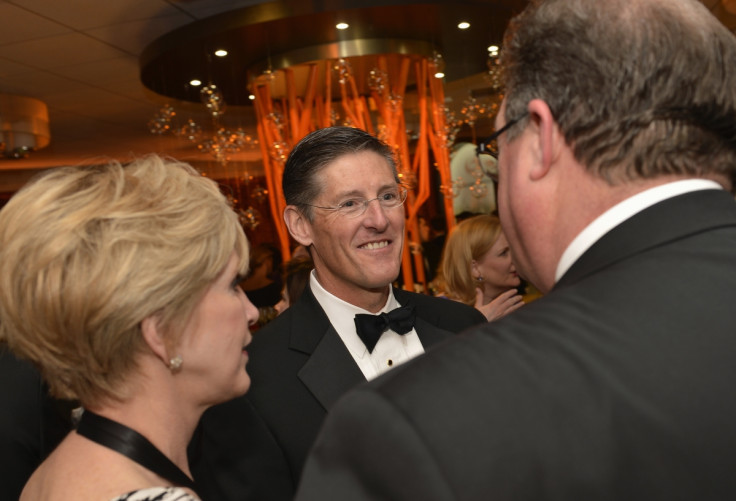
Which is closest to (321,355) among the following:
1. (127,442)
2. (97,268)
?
(127,442)

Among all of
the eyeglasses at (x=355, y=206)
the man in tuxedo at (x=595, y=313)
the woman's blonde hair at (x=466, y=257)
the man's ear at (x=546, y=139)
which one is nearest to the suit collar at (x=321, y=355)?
the eyeglasses at (x=355, y=206)

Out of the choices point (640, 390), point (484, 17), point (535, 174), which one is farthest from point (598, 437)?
point (484, 17)

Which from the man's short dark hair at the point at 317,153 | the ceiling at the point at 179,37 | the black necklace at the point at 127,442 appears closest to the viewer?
the black necklace at the point at 127,442

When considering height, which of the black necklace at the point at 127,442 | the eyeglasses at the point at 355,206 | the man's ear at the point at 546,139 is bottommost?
the black necklace at the point at 127,442

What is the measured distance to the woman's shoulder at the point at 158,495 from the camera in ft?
4.12

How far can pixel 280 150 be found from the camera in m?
6.56

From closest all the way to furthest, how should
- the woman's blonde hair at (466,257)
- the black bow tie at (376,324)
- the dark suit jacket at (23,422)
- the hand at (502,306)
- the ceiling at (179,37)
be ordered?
the dark suit jacket at (23,422) → the black bow tie at (376,324) → the hand at (502,306) → the woman's blonde hair at (466,257) → the ceiling at (179,37)

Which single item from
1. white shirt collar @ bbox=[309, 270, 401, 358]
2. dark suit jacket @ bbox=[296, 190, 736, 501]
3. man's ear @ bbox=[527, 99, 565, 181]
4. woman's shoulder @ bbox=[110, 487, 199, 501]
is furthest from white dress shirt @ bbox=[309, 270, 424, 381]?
dark suit jacket @ bbox=[296, 190, 736, 501]

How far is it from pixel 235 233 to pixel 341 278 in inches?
29.9

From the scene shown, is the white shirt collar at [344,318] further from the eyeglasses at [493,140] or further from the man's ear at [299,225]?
the eyeglasses at [493,140]

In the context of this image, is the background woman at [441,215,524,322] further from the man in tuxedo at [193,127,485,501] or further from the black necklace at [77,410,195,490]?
the black necklace at [77,410,195,490]

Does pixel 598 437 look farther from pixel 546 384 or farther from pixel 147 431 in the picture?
pixel 147 431

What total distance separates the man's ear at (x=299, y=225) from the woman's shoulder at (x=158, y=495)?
1.13 meters

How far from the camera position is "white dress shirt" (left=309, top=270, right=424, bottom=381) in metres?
2.20
